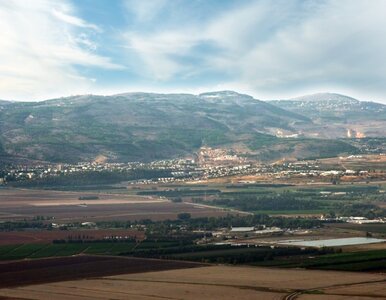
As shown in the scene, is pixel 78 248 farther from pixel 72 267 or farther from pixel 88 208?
pixel 88 208

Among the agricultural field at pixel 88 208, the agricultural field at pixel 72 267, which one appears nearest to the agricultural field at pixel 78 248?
the agricultural field at pixel 72 267

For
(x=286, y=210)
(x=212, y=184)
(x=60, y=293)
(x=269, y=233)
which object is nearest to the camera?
(x=60, y=293)

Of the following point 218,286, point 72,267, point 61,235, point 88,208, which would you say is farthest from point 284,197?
point 218,286

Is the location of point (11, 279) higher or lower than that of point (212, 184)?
lower

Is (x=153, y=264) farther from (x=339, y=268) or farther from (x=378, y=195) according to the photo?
(x=378, y=195)

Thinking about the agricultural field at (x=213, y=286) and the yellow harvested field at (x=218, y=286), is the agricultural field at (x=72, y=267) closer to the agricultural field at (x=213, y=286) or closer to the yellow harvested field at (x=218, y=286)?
the agricultural field at (x=213, y=286)

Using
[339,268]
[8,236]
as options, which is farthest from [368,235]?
[8,236]
